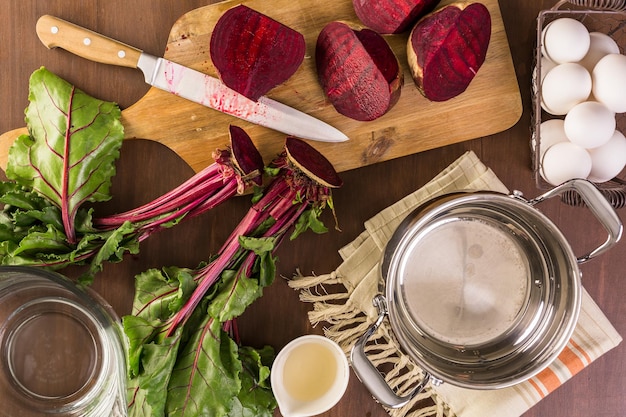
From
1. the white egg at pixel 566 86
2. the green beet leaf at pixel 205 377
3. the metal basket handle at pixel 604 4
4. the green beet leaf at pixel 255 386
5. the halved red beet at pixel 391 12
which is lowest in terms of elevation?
the green beet leaf at pixel 255 386

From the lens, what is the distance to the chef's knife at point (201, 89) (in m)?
0.95

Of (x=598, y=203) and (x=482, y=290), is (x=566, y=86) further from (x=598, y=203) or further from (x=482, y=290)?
(x=482, y=290)

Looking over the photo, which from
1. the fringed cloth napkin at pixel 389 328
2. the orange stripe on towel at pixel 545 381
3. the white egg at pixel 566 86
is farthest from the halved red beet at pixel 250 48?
the orange stripe on towel at pixel 545 381

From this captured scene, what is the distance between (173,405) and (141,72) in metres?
0.53

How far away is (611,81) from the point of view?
89 centimetres

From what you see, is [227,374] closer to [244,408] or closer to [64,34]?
[244,408]

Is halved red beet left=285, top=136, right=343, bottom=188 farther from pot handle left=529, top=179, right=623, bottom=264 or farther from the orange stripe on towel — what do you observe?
the orange stripe on towel

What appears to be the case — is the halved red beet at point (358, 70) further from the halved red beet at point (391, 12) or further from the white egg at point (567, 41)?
the white egg at point (567, 41)

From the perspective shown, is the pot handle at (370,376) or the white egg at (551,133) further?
the white egg at (551,133)

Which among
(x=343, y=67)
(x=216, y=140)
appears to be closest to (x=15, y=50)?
(x=216, y=140)

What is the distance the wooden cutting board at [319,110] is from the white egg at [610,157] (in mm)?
138

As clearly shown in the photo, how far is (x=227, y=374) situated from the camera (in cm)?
89

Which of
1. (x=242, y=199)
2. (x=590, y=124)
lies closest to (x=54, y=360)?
(x=242, y=199)

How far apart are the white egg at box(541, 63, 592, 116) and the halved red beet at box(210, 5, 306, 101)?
396 mm
